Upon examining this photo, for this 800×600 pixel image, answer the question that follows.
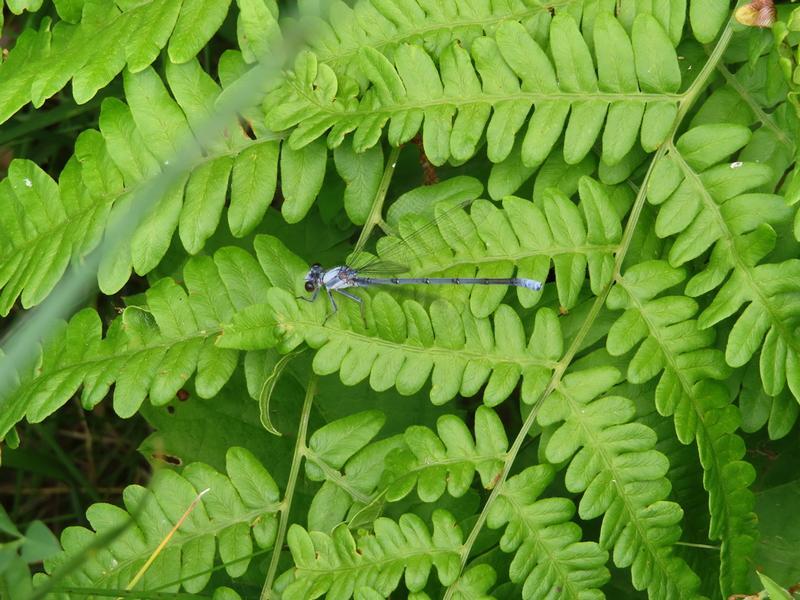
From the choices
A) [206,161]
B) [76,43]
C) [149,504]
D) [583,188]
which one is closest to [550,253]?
[583,188]

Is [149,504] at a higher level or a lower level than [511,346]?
lower

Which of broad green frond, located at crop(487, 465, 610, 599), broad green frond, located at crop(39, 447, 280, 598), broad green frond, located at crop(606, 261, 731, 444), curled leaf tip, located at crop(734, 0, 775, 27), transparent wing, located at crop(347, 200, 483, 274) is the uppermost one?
curled leaf tip, located at crop(734, 0, 775, 27)

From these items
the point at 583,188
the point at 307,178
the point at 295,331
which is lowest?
the point at 295,331

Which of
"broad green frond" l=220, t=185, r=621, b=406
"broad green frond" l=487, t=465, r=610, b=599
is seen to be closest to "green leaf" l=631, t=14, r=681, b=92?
"broad green frond" l=220, t=185, r=621, b=406

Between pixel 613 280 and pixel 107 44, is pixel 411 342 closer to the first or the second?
pixel 613 280

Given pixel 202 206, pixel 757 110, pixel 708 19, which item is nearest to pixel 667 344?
pixel 757 110

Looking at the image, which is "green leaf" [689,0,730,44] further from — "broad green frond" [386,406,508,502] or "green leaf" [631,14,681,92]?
"broad green frond" [386,406,508,502]

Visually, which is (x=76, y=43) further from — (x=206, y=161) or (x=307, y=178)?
(x=307, y=178)
